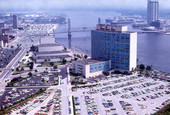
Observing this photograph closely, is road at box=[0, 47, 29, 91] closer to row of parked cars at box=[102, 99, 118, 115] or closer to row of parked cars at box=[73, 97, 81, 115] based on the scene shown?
row of parked cars at box=[73, 97, 81, 115]

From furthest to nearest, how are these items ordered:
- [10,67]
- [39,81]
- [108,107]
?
[10,67] < [39,81] < [108,107]

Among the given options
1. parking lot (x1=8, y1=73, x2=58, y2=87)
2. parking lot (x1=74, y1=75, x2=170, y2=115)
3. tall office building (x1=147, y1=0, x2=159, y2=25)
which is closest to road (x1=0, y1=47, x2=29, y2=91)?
parking lot (x1=8, y1=73, x2=58, y2=87)

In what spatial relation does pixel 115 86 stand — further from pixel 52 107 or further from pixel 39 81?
pixel 39 81

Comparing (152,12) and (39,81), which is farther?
(152,12)

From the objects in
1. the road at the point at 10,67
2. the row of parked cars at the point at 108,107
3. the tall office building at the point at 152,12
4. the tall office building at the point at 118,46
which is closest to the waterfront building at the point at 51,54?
the road at the point at 10,67

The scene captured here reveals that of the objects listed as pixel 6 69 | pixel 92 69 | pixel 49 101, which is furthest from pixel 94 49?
pixel 49 101

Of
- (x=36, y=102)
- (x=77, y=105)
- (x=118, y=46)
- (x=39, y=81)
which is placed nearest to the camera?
(x=77, y=105)

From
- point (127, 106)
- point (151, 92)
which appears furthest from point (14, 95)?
point (151, 92)

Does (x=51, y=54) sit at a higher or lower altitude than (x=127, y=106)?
higher
